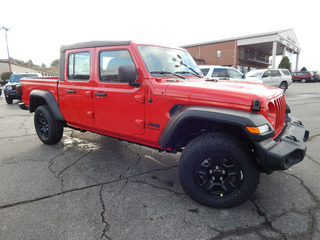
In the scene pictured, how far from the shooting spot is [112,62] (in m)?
3.18

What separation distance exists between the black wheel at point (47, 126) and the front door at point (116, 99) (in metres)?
1.36

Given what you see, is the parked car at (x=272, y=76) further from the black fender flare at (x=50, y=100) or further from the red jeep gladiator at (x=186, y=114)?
the black fender flare at (x=50, y=100)

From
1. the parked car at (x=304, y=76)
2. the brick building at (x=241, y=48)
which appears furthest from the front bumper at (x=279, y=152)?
the brick building at (x=241, y=48)

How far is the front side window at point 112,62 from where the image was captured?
3043 millimetres

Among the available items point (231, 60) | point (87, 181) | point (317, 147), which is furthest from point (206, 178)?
point (231, 60)

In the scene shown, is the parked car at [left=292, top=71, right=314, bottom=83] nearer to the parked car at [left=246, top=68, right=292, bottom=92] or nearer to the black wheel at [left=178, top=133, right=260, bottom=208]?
the parked car at [left=246, top=68, right=292, bottom=92]

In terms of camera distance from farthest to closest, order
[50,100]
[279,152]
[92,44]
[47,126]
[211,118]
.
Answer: [47,126]
[50,100]
[92,44]
[211,118]
[279,152]

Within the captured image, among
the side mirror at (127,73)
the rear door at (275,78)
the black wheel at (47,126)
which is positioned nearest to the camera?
the side mirror at (127,73)

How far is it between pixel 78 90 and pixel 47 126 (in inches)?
58.3

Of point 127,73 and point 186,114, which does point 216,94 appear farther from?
point 127,73

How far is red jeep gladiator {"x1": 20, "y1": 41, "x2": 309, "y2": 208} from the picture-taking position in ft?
7.22

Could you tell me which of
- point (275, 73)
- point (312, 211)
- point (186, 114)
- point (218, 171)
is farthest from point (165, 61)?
point (275, 73)

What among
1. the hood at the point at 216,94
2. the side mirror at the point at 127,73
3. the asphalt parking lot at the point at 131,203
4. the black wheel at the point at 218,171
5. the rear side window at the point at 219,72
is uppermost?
the rear side window at the point at 219,72

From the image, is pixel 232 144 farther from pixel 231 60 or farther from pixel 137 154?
pixel 231 60
